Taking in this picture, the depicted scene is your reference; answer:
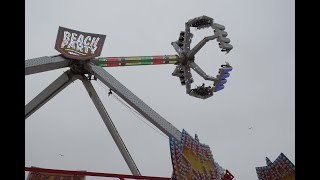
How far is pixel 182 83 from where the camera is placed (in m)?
19.4

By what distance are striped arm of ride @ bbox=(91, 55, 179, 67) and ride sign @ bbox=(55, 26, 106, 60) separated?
107 centimetres

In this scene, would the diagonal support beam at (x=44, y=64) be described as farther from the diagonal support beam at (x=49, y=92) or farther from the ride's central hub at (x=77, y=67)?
the diagonal support beam at (x=49, y=92)

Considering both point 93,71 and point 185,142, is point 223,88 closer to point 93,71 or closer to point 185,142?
point 93,71

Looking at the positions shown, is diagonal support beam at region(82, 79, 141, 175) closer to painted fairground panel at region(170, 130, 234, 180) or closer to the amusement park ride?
the amusement park ride

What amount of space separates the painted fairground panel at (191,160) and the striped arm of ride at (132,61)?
646 cm

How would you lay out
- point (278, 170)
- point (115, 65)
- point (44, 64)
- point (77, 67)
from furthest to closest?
point (115, 65), point (77, 67), point (44, 64), point (278, 170)

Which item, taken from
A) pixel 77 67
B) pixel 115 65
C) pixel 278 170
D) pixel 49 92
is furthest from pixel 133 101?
pixel 278 170

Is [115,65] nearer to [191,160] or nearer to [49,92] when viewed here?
[49,92]

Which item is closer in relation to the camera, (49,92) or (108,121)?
(49,92)

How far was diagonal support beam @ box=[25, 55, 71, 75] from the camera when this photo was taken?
1434 centimetres

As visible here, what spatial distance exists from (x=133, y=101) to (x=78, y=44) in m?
3.37

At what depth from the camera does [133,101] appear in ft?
53.2
